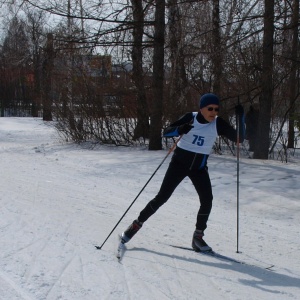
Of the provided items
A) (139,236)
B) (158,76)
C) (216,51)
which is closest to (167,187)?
(139,236)

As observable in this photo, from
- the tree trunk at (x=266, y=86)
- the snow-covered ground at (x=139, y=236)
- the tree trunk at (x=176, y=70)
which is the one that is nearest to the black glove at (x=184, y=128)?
the snow-covered ground at (x=139, y=236)

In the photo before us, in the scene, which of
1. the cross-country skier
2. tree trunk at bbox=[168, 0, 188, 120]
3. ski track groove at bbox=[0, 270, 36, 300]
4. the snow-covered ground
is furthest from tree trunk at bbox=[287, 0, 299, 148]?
ski track groove at bbox=[0, 270, 36, 300]

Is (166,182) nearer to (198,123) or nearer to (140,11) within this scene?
(198,123)

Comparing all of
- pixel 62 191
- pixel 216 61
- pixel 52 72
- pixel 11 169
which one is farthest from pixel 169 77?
pixel 62 191

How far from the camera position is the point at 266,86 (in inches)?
546

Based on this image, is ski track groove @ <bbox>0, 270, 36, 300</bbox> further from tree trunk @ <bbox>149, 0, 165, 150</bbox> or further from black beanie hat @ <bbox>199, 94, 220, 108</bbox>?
tree trunk @ <bbox>149, 0, 165, 150</bbox>

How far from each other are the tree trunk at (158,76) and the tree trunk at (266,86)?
313cm

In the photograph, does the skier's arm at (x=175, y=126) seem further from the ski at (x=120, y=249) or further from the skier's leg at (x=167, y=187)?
the ski at (x=120, y=249)

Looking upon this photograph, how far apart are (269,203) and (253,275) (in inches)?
158

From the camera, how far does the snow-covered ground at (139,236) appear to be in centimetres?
462

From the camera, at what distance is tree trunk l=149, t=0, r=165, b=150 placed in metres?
15.3

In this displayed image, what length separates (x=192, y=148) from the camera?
5.73 meters

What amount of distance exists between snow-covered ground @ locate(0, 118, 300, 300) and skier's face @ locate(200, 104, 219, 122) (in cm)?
153

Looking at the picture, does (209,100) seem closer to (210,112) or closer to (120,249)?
(210,112)
